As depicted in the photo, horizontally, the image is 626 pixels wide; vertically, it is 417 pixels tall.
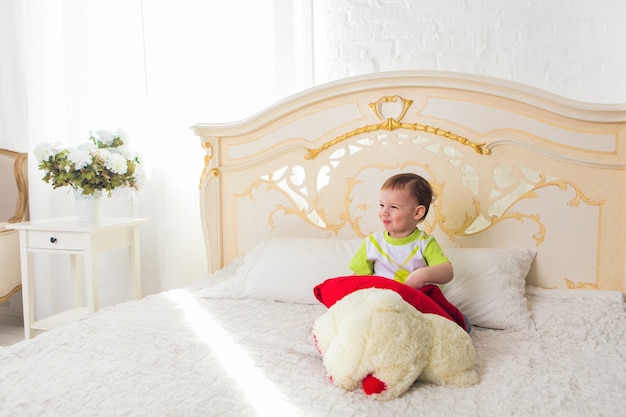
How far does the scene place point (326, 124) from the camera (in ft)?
6.83

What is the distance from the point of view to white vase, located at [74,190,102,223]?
2.35 m

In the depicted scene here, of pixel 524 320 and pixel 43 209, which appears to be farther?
pixel 43 209

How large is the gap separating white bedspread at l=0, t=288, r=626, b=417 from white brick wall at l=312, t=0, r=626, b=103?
94 centimetres

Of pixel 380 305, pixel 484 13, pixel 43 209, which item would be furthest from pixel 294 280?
pixel 43 209

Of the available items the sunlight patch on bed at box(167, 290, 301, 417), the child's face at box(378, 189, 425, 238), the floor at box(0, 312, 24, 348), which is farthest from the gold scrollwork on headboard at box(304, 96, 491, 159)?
the floor at box(0, 312, 24, 348)

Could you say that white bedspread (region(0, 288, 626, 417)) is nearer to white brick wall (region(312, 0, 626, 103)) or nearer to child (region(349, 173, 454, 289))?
child (region(349, 173, 454, 289))

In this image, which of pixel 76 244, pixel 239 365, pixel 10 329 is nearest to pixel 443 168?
pixel 239 365

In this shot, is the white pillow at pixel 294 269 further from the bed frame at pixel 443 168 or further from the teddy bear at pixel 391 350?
the teddy bear at pixel 391 350

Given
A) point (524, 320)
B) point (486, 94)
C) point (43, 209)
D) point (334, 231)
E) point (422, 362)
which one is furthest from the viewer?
point (43, 209)

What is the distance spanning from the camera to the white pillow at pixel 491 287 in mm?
1490

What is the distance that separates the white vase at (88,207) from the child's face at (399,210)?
1434 mm

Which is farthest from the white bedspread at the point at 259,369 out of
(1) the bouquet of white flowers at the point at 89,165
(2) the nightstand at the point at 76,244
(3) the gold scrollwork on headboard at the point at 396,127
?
(1) the bouquet of white flowers at the point at 89,165

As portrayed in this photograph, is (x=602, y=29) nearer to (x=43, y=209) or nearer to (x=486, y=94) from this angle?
(x=486, y=94)

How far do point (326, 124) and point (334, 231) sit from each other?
44cm
